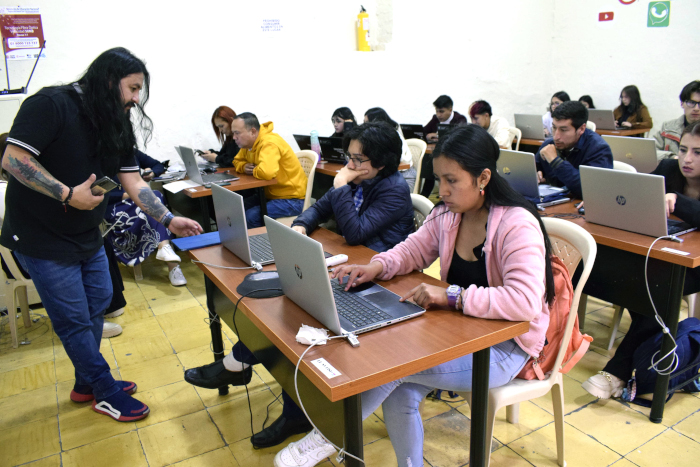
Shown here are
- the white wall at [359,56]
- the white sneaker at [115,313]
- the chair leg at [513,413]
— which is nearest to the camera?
the chair leg at [513,413]

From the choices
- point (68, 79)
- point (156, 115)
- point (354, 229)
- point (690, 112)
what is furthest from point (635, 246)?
point (68, 79)

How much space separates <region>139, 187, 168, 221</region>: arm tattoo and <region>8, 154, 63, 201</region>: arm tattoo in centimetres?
42

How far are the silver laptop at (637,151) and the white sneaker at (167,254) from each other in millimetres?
3090

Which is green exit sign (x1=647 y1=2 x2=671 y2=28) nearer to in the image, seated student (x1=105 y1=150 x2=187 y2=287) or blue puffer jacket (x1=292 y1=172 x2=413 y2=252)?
blue puffer jacket (x1=292 y1=172 x2=413 y2=252)

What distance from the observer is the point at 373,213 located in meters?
2.09

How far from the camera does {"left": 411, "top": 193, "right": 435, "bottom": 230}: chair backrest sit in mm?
2166

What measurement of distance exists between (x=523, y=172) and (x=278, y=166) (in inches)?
67.8

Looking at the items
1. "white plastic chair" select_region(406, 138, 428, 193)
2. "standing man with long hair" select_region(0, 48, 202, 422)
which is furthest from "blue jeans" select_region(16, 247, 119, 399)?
"white plastic chair" select_region(406, 138, 428, 193)

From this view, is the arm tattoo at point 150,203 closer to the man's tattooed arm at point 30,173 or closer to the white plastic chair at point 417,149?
the man's tattooed arm at point 30,173

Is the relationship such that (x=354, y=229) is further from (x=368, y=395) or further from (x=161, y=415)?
(x=161, y=415)

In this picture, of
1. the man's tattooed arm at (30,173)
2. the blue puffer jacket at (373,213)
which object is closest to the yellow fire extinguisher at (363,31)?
the blue puffer jacket at (373,213)

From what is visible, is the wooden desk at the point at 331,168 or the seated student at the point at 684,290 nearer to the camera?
the seated student at the point at 684,290

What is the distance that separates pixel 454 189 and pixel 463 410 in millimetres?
1075

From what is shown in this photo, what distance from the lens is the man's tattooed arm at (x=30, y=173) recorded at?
64.3 inches
